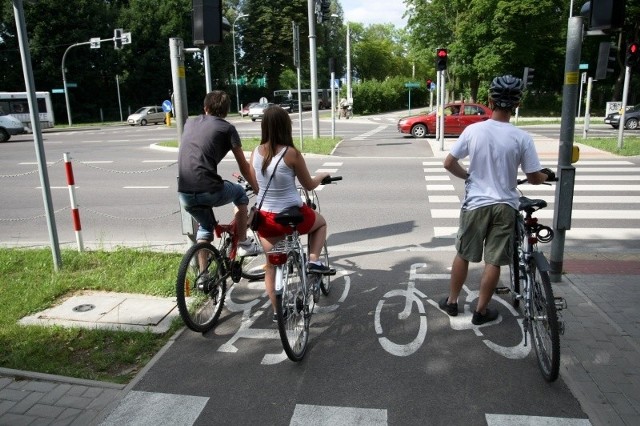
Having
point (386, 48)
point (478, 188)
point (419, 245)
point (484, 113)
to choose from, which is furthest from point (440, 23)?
point (386, 48)

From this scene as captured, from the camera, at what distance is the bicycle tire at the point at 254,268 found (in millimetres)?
5305

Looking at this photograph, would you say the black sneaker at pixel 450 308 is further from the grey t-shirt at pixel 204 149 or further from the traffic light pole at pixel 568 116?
the grey t-shirt at pixel 204 149

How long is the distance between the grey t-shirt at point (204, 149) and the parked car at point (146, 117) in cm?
4091

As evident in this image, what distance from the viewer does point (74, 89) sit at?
161ft

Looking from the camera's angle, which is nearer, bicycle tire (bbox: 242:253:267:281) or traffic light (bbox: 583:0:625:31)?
traffic light (bbox: 583:0:625:31)

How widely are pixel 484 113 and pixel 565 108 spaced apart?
64.0ft

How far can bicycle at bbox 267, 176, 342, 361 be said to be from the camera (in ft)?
12.0

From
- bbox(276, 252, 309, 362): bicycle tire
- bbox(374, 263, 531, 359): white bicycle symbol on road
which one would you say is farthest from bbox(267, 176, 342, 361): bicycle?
bbox(374, 263, 531, 359): white bicycle symbol on road

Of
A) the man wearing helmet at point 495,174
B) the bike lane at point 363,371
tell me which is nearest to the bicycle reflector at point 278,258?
the bike lane at point 363,371

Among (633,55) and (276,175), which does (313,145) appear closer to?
(633,55)

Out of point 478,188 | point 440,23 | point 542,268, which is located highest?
point 440,23

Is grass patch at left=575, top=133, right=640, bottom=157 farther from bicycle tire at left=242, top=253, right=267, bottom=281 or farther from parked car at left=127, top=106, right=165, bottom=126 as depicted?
parked car at left=127, top=106, right=165, bottom=126

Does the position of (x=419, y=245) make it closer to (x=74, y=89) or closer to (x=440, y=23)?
(x=440, y=23)

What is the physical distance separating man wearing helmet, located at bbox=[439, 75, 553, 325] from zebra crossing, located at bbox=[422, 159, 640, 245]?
3.49 m
